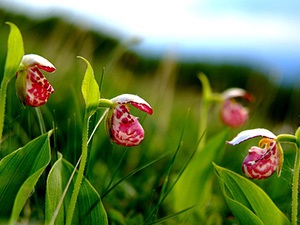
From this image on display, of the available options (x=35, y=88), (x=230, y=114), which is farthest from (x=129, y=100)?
(x=230, y=114)

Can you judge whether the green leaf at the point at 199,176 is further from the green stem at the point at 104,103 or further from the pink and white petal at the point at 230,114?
the green stem at the point at 104,103

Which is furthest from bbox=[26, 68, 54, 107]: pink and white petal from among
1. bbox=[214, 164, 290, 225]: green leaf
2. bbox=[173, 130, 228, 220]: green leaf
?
bbox=[173, 130, 228, 220]: green leaf

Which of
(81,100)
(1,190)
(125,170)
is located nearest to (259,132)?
(1,190)

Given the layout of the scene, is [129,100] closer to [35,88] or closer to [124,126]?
[124,126]

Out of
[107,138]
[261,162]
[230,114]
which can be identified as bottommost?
[107,138]

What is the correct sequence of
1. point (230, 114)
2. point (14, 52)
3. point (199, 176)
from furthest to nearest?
point (230, 114) < point (199, 176) < point (14, 52)

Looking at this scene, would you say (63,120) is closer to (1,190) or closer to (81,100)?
(81,100)

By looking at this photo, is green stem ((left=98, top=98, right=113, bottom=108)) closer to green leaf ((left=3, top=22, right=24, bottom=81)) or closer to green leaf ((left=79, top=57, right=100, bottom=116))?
green leaf ((left=79, top=57, right=100, bottom=116))
